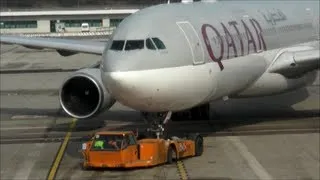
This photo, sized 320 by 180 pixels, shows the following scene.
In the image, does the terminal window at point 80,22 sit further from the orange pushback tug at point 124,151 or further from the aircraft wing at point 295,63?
the orange pushback tug at point 124,151

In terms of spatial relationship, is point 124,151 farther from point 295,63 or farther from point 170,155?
point 295,63

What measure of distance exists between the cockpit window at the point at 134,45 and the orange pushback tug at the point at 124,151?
2230 millimetres

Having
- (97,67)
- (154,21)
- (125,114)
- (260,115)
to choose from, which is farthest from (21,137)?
(260,115)

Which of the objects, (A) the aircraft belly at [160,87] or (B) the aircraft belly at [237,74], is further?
(B) the aircraft belly at [237,74]

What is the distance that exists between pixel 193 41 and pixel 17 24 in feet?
339

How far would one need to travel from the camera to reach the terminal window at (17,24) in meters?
114

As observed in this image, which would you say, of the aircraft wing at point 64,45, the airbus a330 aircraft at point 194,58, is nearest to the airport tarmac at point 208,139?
the airbus a330 aircraft at point 194,58

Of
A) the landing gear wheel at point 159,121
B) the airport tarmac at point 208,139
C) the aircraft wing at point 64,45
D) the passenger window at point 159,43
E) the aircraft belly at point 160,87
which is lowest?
the airport tarmac at point 208,139

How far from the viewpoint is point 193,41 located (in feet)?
52.9

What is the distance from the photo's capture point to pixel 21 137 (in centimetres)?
2072

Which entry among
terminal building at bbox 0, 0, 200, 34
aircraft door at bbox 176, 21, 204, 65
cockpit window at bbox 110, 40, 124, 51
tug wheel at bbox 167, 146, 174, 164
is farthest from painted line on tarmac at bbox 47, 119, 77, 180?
terminal building at bbox 0, 0, 200, 34

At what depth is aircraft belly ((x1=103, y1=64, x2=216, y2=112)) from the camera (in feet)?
47.6

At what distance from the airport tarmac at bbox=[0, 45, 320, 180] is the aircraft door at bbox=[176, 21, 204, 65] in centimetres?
271

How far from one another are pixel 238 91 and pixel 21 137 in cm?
727
